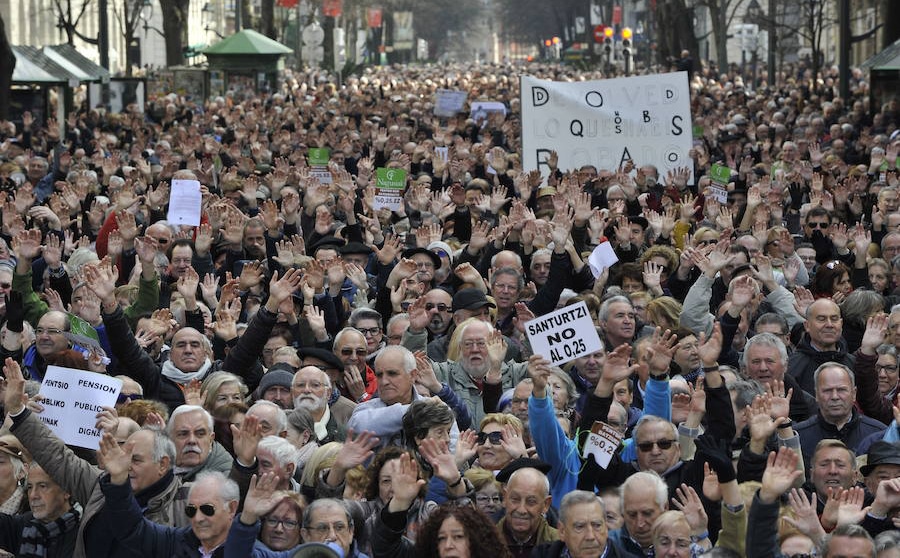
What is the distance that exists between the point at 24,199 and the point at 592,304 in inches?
244

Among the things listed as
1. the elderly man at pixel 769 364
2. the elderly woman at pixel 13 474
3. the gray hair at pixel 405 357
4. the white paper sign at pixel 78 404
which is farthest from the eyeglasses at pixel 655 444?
the elderly woman at pixel 13 474

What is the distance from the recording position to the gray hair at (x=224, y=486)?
6562 mm

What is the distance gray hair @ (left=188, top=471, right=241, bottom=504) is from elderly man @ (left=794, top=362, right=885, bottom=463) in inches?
120

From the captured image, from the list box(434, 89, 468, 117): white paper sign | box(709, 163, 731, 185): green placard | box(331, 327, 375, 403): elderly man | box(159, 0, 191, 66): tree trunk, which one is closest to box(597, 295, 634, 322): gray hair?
box(331, 327, 375, 403): elderly man

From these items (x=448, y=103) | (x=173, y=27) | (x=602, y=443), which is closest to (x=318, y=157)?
(x=602, y=443)

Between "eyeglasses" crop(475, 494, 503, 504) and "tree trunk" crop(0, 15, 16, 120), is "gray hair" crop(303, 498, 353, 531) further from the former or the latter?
"tree trunk" crop(0, 15, 16, 120)

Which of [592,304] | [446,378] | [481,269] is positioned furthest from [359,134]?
[446,378]

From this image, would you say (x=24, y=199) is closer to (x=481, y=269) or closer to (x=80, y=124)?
(x=481, y=269)

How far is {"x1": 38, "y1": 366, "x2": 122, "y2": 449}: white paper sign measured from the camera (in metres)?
7.62

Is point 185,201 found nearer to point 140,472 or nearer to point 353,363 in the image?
point 353,363

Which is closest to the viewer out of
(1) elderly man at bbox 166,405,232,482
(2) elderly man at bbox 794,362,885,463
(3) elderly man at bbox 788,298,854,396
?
(1) elderly man at bbox 166,405,232,482

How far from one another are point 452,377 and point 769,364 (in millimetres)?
1557

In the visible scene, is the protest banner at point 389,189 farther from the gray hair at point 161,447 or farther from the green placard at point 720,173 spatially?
the gray hair at point 161,447

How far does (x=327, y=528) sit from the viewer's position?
6.37 m
